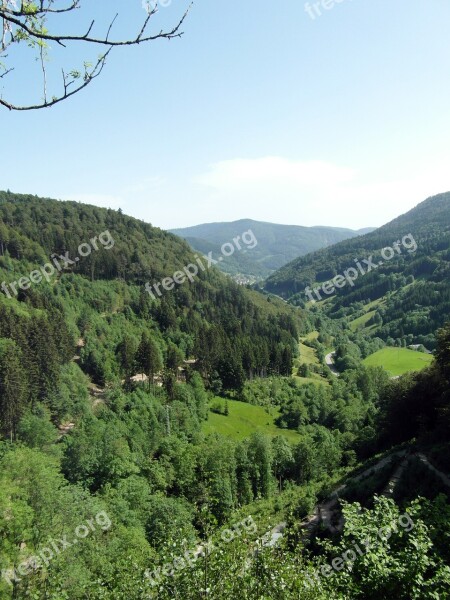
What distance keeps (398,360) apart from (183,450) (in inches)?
3868

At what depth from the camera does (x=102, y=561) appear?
1028 inches

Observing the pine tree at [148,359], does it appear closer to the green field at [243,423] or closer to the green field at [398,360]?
the green field at [243,423]

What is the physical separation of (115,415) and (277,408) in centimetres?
3860

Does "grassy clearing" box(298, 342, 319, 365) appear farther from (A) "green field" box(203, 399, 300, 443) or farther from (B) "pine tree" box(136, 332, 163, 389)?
(B) "pine tree" box(136, 332, 163, 389)

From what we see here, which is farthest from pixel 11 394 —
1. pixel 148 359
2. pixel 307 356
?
pixel 307 356

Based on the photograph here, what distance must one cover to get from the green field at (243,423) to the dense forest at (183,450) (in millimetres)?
1201

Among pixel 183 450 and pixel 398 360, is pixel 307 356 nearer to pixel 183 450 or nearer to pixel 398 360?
pixel 398 360

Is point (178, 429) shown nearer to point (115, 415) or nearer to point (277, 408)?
point (115, 415)

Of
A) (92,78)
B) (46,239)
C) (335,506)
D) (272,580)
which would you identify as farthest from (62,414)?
(46,239)

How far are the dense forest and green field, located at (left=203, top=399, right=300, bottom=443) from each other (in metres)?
1.20

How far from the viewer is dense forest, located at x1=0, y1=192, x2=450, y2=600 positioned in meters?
10.7

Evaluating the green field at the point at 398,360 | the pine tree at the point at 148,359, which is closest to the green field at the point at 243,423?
the pine tree at the point at 148,359

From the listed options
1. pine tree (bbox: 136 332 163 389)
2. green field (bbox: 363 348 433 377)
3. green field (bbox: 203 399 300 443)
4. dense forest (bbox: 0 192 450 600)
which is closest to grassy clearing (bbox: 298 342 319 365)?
dense forest (bbox: 0 192 450 600)

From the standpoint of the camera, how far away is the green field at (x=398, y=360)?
121m
